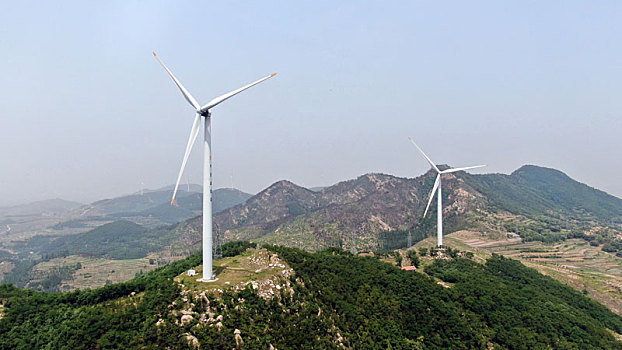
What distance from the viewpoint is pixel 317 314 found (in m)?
60.8

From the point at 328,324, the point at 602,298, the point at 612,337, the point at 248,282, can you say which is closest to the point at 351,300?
the point at 328,324

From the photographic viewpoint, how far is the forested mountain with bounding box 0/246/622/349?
45719 millimetres

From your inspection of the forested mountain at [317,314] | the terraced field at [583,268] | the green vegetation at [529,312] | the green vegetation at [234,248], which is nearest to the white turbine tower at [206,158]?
the forested mountain at [317,314]

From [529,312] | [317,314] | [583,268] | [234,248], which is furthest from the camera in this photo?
[583,268]

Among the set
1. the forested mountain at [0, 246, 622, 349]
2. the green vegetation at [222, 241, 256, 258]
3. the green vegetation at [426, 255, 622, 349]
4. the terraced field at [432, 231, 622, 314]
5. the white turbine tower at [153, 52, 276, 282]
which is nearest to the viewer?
the forested mountain at [0, 246, 622, 349]

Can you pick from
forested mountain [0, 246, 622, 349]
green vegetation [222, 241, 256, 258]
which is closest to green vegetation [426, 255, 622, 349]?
forested mountain [0, 246, 622, 349]

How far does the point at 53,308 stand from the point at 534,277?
15271 centimetres

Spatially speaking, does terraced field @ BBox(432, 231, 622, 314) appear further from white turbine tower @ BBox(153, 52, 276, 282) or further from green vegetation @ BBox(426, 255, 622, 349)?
white turbine tower @ BBox(153, 52, 276, 282)

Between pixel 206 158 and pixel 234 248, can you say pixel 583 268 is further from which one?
pixel 206 158

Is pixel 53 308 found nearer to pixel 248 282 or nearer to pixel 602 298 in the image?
pixel 248 282

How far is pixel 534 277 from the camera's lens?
411ft

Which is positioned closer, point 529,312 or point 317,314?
point 317,314

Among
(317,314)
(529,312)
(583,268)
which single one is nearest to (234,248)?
(317,314)

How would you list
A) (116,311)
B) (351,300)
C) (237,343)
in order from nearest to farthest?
1. (237,343)
2. (116,311)
3. (351,300)
